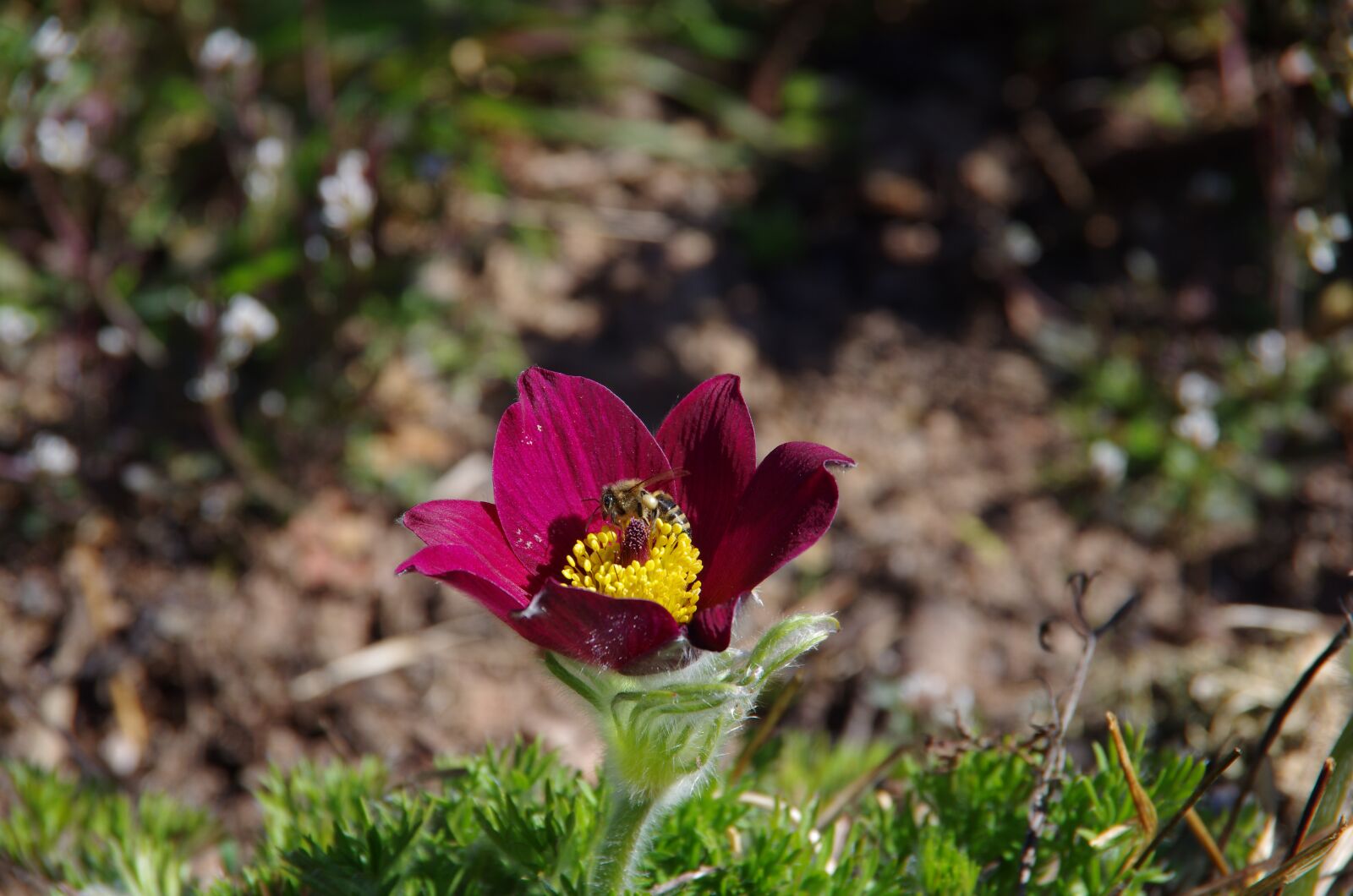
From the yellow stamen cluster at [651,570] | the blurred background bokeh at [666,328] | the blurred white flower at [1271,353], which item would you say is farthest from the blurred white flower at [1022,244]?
the yellow stamen cluster at [651,570]

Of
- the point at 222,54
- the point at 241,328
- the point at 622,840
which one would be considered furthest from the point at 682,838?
the point at 222,54

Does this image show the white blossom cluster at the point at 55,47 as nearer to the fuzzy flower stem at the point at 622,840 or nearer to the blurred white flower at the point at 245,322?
the blurred white flower at the point at 245,322

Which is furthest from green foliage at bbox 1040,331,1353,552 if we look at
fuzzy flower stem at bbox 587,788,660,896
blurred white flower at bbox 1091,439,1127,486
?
fuzzy flower stem at bbox 587,788,660,896

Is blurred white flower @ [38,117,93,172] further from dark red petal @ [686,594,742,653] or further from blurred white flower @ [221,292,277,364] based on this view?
dark red petal @ [686,594,742,653]

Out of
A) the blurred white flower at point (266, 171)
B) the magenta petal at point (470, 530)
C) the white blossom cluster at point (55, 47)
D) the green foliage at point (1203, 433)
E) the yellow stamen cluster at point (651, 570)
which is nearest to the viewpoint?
the magenta petal at point (470, 530)

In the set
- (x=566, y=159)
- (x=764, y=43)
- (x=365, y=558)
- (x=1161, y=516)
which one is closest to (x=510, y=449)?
(x=365, y=558)

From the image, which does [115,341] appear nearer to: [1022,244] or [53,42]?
[53,42]
